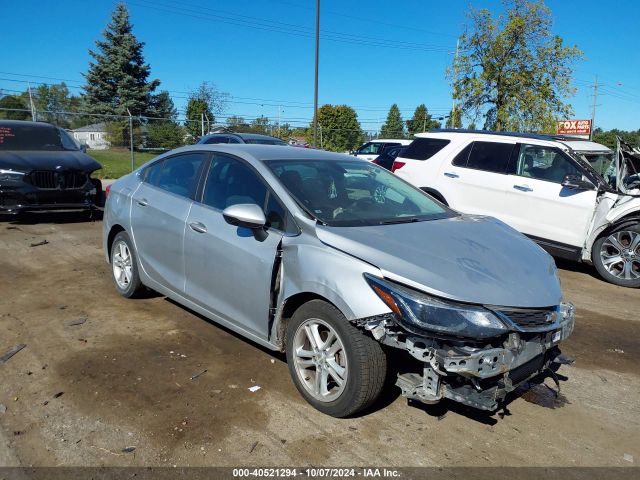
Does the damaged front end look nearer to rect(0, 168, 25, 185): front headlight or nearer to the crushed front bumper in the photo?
the crushed front bumper

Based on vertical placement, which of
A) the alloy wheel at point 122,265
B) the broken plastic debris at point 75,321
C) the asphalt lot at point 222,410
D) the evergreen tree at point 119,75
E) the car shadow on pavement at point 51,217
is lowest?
the car shadow on pavement at point 51,217

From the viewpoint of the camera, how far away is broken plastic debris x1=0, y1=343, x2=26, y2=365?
3.93 meters

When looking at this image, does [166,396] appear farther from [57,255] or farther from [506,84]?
[506,84]

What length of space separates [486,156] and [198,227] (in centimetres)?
543

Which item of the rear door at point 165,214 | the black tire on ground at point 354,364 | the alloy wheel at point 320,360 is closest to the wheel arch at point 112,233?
the rear door at point 165,214

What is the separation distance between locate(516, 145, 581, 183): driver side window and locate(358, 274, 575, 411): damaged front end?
5.10m

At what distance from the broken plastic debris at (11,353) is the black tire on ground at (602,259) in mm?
6709

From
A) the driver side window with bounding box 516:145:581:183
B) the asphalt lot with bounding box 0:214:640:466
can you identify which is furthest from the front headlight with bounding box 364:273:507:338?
the driver side window with bounding box 516:145:581:183

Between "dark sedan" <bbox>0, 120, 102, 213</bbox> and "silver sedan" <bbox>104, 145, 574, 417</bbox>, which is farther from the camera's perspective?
"dark sedan" <bbox>0, 120, 102, 213</bbox>

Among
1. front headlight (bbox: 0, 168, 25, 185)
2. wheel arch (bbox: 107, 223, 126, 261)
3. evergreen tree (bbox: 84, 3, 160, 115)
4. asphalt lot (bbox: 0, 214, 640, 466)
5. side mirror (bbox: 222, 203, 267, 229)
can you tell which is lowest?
asphalt lot (bbox: 0, 214, 640, 466)

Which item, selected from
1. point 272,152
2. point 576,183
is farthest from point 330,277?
point 576,183

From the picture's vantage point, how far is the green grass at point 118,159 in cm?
2072

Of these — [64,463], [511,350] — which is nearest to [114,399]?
[64,463]

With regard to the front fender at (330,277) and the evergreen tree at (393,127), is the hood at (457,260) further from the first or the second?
the evergreen tree at (393,127)
